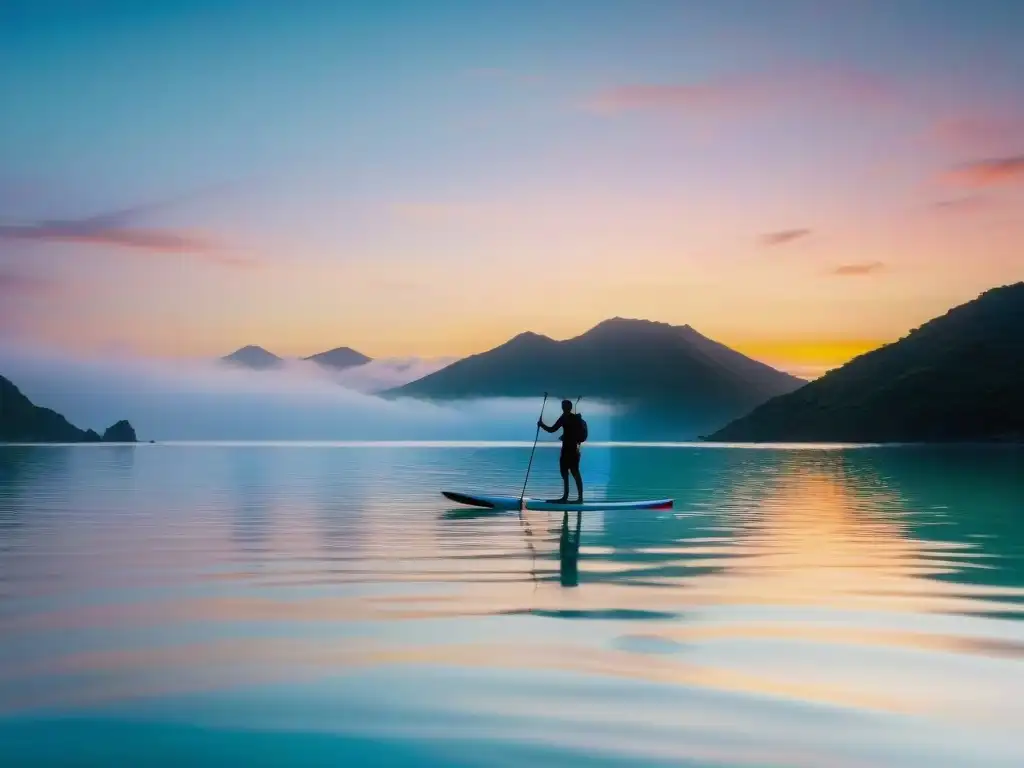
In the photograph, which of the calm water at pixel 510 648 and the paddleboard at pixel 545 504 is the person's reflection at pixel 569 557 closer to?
the calm water at pixel 510 648

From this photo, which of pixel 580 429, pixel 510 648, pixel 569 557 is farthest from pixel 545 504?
pixel 510 648

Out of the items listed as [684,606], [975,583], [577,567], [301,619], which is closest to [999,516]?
[975,583]

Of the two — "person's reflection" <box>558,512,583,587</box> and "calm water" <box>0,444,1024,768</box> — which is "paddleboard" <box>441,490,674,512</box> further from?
"calm water" <box>0,444,1024,768</box>

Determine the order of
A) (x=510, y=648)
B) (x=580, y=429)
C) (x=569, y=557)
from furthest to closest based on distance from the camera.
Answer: (x=580, y=429) → (x=569, y=557) → (x=510, y=648)


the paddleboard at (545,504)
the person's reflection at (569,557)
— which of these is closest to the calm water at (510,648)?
the person's reflection at (569,557)

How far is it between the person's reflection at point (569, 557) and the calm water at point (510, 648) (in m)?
0.19

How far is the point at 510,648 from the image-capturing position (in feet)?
41.3

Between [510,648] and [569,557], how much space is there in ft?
31.1

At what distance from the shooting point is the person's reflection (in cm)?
1855

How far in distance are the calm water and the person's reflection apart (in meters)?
0.19

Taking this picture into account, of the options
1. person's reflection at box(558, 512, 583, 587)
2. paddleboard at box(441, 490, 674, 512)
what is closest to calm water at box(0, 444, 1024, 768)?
person's reflection at box(558, 512, 583, 587)

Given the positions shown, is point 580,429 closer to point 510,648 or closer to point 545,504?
point 545,504

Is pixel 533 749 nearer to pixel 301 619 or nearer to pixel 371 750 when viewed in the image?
pixel 371 750

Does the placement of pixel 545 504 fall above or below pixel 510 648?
above
